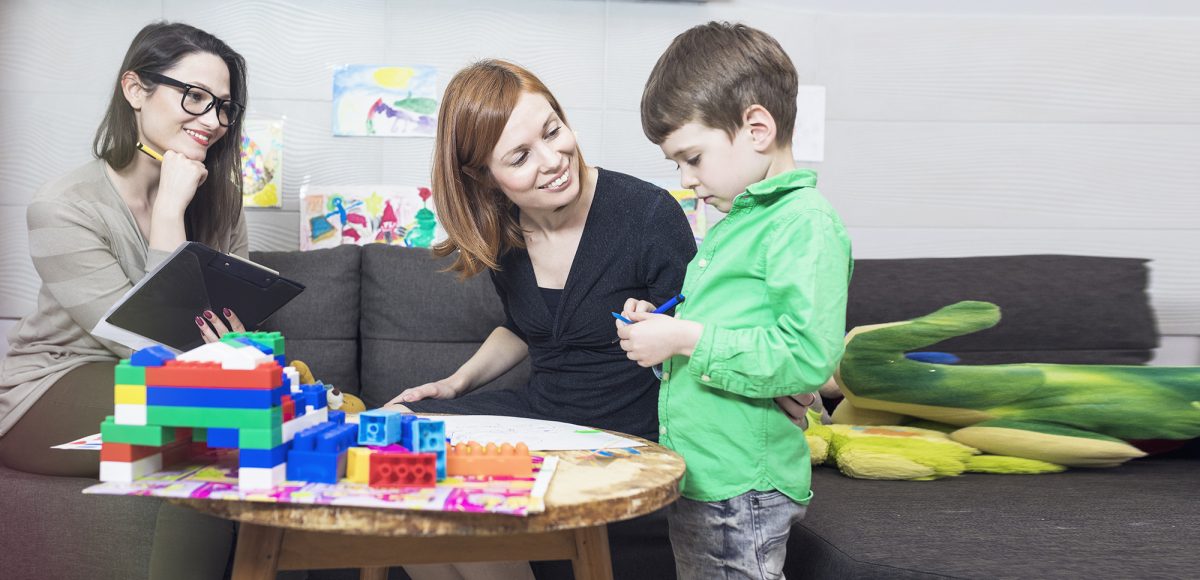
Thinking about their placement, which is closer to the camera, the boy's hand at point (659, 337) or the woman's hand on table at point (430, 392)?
the boy's hand at point (659, 337)

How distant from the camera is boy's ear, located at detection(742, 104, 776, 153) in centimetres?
108

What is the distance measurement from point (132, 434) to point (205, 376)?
0.29 feet

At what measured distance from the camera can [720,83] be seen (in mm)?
1083

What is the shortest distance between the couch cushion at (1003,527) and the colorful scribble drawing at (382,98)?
4.52 feet

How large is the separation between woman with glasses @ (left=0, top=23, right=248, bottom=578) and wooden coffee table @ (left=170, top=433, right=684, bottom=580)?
22.1 inches

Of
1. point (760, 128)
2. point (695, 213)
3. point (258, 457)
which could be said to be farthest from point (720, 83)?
point (695, 213)

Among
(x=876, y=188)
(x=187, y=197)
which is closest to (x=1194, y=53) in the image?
(x=876, y=188)

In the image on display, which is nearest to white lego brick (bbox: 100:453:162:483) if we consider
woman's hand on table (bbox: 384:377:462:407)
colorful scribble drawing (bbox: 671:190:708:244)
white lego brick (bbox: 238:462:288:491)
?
white lego brick (bbox: 238:462:288:491)

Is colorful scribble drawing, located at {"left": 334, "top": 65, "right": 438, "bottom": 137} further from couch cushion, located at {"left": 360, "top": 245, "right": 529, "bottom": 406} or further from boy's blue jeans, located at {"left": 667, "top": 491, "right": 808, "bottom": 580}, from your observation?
boy's blue jeans, located at {"left": 667, "top": 491, "right": 808, "bottom": 580}

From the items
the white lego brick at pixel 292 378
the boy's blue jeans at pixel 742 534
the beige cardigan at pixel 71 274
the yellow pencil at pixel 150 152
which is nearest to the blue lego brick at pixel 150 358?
the white lego brick at pixel 292 378

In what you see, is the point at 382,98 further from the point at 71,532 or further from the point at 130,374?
the point at 130,374

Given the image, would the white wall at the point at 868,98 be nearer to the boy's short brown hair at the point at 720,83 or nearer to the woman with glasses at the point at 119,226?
the woman with glasses at the point at 119,226

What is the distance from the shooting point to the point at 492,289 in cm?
206

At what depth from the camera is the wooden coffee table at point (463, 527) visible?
2.51 feet
